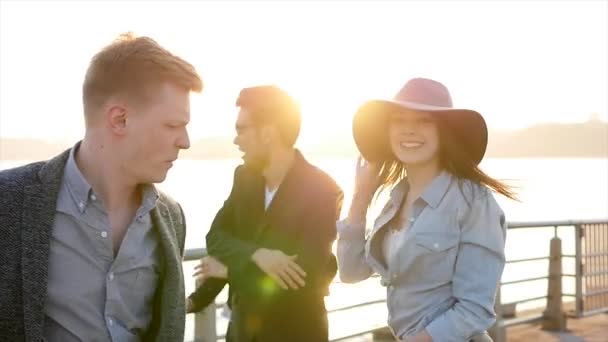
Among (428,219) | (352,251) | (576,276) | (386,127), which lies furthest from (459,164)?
(576,276)

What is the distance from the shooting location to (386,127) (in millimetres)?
3119

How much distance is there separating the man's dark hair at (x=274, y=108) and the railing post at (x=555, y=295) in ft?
18.0

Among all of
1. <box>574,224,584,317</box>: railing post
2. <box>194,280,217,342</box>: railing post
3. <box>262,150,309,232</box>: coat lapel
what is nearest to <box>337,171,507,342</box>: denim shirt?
<box>262,150,309,232</box>: coat lapel

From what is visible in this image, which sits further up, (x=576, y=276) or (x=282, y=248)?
(x=282, y=248)

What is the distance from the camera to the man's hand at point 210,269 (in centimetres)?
348

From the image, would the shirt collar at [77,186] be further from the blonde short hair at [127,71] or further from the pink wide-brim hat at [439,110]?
the pink wide-brim hat at [439,110]

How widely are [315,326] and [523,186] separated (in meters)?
1.01

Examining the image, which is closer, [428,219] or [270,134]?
[428,219]

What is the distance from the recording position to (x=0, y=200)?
6.73 feet

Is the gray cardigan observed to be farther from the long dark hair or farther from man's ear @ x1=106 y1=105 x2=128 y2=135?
the long dark hair

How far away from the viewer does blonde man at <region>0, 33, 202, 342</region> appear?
6.68ft

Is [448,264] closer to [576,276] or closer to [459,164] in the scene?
[459,164]

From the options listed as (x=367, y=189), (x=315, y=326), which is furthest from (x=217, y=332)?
(x=367, y=189)

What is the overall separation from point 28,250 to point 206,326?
2.19 meters
